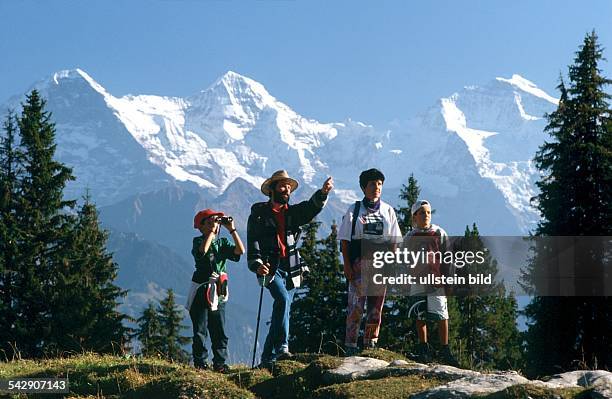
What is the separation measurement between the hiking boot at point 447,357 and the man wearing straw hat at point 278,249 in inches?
90.3

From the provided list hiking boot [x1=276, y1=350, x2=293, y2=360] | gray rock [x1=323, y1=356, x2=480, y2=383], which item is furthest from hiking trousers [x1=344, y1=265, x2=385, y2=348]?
gray rock [x1=323, y1=356, x2=480, y2=383]

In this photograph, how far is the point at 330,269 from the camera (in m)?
33.6

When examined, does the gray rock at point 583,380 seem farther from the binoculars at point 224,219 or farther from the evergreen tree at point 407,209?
the evergreen tree at point 407,209

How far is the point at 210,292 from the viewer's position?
9812 millimetres

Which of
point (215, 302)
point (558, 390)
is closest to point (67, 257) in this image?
point (215, 302)

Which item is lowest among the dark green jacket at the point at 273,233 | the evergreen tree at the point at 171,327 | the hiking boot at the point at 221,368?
the evergreen tree at the point at 171,327

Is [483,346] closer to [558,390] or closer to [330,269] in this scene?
[330,269]

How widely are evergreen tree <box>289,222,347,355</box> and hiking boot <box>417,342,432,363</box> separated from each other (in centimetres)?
2141

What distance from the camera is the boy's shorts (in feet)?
32.1

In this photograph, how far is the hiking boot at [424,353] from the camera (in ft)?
32.3

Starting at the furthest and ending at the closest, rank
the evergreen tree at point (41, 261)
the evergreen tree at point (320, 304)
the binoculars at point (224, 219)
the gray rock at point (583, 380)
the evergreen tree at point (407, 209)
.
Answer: the evergreen tree at point (320, 304) → the evergreen tree at point (407, 209) → the evergreen tree at point (41, 261) → the binoculars at point (224, 219) → the gray rock at point (583, 380)

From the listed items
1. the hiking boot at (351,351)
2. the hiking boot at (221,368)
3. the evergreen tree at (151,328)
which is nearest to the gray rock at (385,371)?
the hiking boot at (351,351)

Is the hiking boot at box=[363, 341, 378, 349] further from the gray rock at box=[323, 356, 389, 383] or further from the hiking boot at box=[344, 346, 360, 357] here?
the gray rock at box=[323, 356, 389, 383]

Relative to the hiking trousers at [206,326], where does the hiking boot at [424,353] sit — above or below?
below
